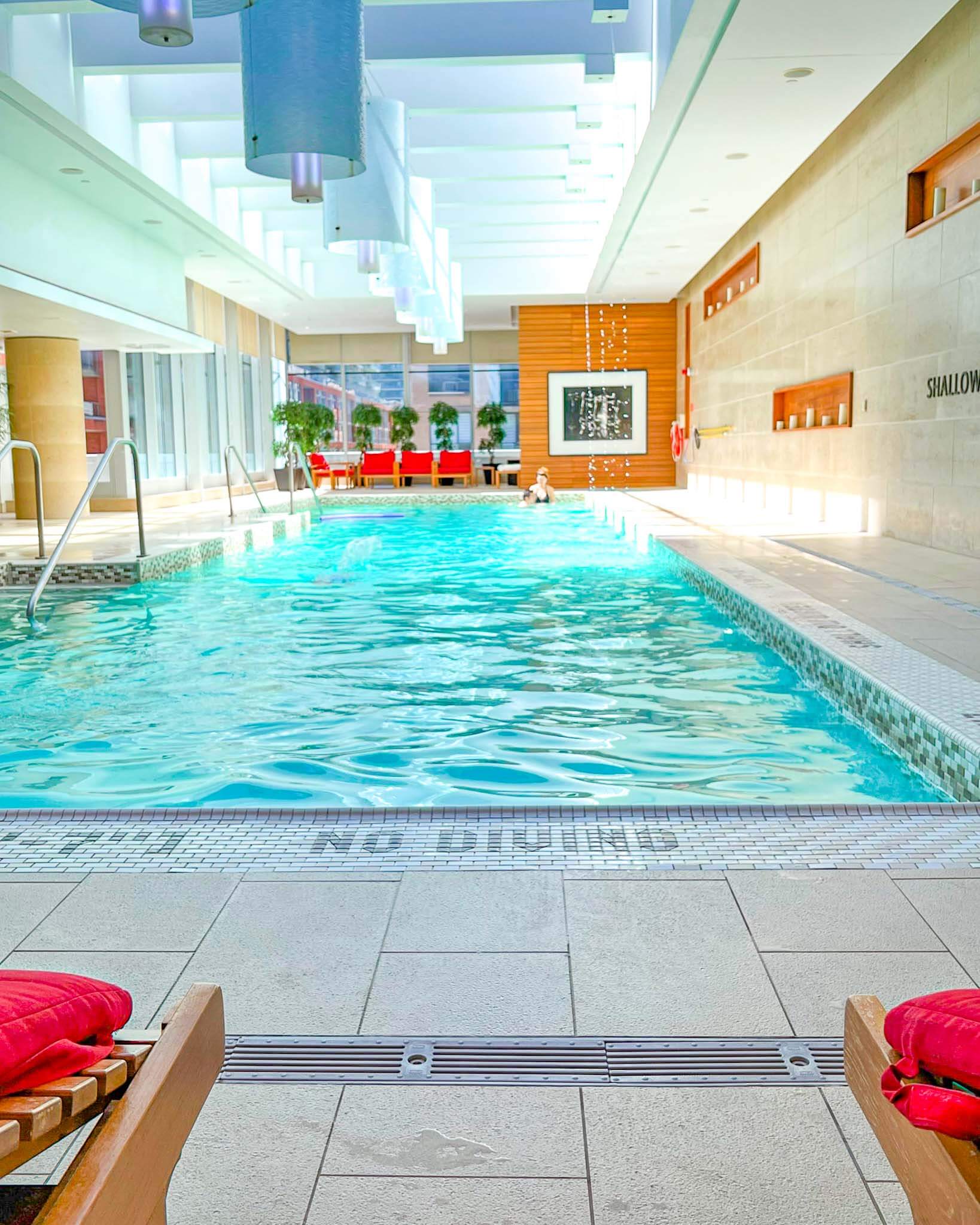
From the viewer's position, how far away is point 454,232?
1549cm

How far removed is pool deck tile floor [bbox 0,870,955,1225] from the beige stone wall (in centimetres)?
594

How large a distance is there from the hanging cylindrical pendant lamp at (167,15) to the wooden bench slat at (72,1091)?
A: 3127 millimetres

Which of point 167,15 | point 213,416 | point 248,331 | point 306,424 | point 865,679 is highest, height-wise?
point 248,331

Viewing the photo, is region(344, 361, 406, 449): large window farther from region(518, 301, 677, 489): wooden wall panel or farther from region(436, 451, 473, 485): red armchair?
region(518, 301, 677, 489): wooden wall panel

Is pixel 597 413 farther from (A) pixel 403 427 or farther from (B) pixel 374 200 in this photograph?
(B) pixel 374 200

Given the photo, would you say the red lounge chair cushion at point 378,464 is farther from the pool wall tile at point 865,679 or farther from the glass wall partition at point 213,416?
the pool wall tile at point 865,679

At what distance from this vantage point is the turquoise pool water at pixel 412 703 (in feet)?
12.2

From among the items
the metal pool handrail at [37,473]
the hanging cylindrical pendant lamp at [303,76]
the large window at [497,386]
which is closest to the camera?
the hanging cylindrical pendant lamp at [303,76]

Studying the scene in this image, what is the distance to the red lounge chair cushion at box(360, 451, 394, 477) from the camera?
21000 millimetres

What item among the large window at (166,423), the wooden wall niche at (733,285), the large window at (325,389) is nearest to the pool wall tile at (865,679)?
the wooden wall niche at (733,285)

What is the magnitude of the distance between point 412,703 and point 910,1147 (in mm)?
3875

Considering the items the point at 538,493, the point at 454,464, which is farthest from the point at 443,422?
the point at 538,493

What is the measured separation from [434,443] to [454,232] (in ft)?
30.1

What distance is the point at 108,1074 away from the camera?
0.99 metres
